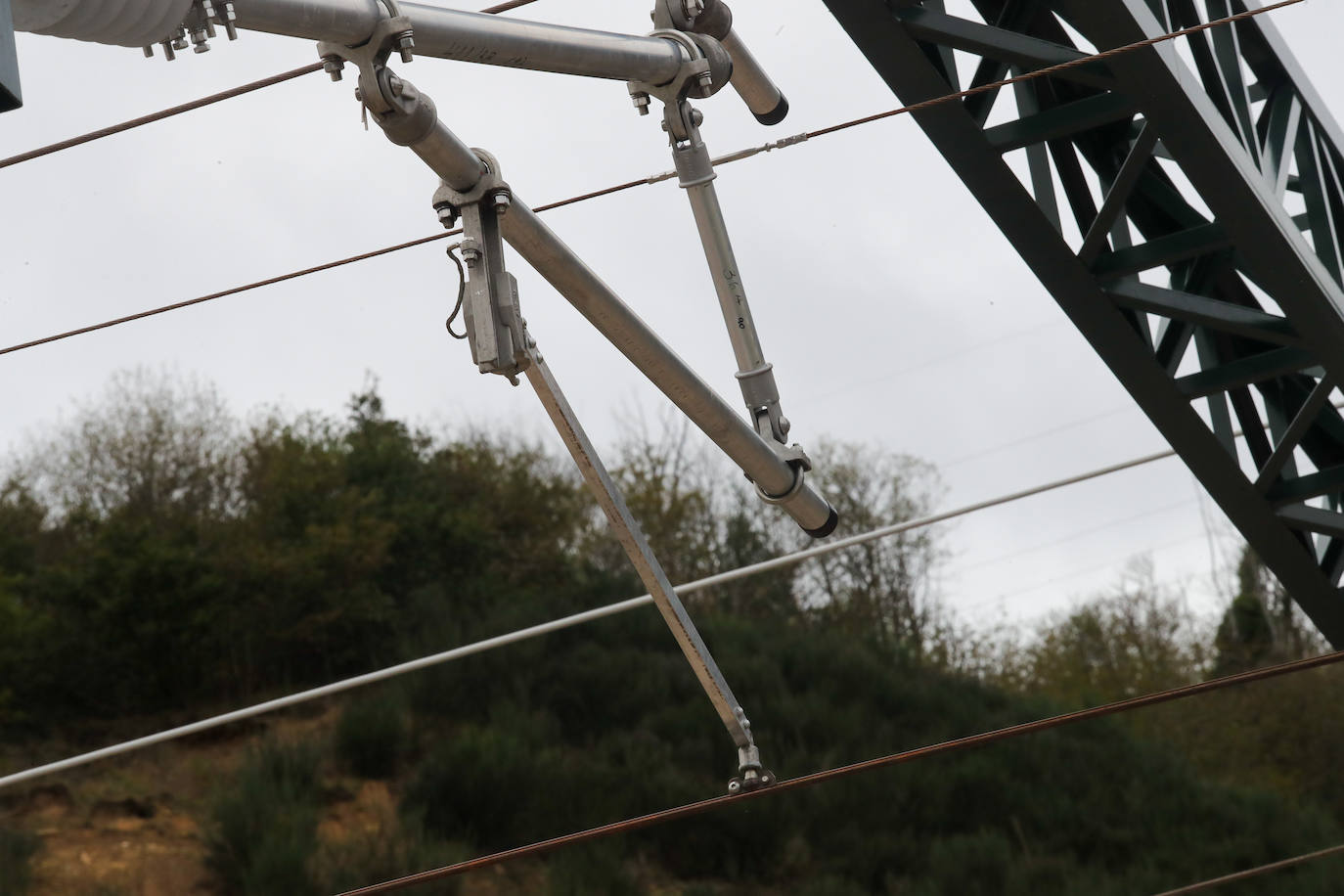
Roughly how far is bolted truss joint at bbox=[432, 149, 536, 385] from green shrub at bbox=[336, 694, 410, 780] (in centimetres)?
733

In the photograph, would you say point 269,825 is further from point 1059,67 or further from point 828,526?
point 1059,67

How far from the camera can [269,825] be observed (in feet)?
24.8

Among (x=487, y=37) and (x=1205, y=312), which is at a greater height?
(x=487, y=37)

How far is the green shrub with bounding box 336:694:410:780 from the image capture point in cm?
829

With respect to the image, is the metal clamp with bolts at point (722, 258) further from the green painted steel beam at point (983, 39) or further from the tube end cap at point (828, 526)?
the green painted steel beam at point (983, 39)

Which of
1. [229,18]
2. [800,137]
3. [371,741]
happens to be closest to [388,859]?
[371,741]

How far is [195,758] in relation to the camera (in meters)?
8.12

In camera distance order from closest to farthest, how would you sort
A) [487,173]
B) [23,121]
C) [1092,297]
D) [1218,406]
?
[487,173], [1092,297], [1218,406], [23,121]

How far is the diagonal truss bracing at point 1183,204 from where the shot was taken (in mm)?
2336

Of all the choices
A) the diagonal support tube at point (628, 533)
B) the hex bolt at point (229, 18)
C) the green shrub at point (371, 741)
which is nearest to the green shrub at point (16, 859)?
the green shrub at point (371, 741)

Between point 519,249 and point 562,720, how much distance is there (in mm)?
7617

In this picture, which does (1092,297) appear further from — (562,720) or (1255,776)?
(1255,776)

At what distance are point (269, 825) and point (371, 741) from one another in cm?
92

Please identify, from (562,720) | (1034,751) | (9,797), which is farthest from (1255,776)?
(9,797)
